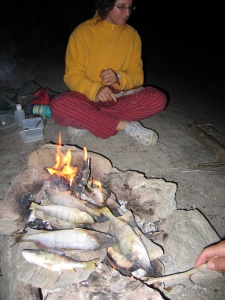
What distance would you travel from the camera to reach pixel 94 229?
1.63 metres

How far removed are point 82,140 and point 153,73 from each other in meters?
4.57

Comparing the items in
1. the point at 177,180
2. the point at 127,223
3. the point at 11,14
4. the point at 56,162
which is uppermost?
the point at 11,14

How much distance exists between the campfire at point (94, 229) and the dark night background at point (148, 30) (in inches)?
161

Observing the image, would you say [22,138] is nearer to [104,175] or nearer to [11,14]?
[104,175]

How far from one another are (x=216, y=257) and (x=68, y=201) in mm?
1038

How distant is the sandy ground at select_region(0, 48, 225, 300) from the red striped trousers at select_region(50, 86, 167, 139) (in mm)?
302

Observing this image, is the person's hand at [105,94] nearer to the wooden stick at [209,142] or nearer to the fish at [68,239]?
the wooden stick at [209,142]

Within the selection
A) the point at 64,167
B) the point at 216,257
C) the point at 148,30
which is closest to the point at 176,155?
the point at 64,167

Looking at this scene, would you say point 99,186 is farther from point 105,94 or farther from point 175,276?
point 105,94

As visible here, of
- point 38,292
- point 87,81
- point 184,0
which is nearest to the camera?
point 38,292

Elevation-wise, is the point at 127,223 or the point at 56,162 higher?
the point at 56,162

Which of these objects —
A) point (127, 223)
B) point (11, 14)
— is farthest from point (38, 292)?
point (11, 14)

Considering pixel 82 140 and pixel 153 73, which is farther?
pixel 153 73

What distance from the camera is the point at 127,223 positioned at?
5.53 ft
